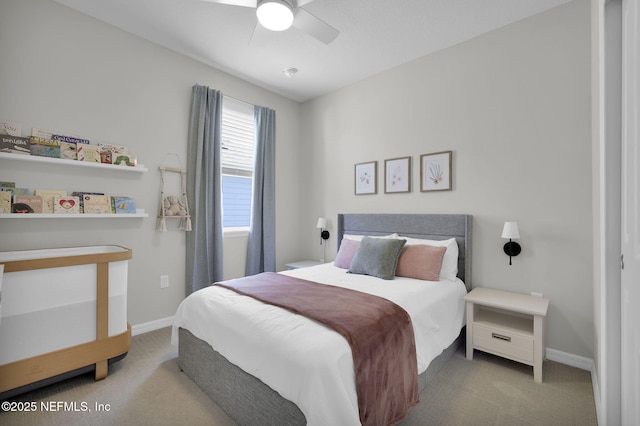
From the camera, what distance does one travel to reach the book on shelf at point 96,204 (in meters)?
2.48

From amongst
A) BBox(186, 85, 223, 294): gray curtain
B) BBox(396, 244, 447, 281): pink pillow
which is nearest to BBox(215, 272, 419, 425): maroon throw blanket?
BBox(396, 244, 447, 281): pink pillow

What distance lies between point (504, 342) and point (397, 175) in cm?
193

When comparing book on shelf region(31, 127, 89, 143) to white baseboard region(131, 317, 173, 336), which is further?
white baseboard region(131, 317, 173, 336)

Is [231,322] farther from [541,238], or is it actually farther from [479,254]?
[541,238]

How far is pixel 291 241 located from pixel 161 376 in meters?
2.51

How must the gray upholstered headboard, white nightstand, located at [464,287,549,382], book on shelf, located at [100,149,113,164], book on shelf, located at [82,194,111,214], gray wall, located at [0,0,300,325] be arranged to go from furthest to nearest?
the gray upholstered headboard → book on shelf, located at [100,149,113,164] → book on shelf, located at [82,194,111,214] → gray wall, located at [0,0,300,325] → white nightstand, located at [464,287,549,382]

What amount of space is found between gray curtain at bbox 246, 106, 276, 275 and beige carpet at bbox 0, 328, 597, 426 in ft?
5.64

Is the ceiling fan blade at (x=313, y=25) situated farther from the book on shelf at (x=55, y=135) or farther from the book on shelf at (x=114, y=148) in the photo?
the book on shelf at (x=55, y=135)

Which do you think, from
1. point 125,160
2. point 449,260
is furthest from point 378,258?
point 125,160

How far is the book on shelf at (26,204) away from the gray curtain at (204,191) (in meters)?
1.25

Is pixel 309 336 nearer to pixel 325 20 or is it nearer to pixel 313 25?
pixel 313 25

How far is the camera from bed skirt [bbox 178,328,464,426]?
140cm

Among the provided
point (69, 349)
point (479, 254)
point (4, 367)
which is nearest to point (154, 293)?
point (69, 349)

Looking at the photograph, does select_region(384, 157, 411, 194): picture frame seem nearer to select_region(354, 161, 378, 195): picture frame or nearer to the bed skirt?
Answer: select_region(354, 161, 378, 195): picture frame
